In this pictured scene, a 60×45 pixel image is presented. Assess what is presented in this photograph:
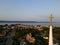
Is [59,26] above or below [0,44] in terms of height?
above

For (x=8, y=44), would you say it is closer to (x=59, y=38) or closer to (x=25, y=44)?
(x=25, y=44)

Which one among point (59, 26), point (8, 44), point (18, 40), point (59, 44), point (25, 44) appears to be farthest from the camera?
point (59, 26)

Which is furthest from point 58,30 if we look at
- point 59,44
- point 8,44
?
point 8,44

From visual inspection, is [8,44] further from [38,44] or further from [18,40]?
[38,44]

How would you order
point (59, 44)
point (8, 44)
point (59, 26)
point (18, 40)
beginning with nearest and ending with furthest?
point (59, 44)
point (18, 40)
point (8, 44)
point (59, 26)

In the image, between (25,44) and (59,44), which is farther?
(25,44)

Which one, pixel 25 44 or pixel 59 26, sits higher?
pixel 59 26

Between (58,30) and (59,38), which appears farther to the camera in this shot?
(58,30)

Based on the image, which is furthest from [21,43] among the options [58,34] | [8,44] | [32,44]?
[58,34]
